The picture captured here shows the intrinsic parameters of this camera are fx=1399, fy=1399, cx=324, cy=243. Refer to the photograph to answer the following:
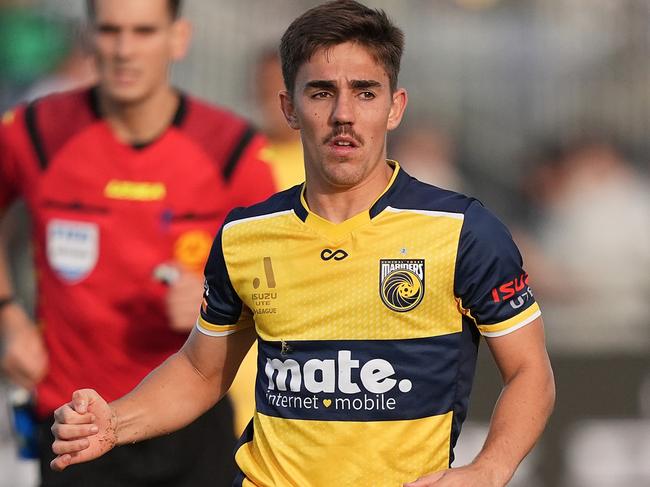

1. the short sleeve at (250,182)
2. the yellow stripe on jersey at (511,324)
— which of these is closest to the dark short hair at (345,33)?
the yellow stripe on jersey at (511,324)

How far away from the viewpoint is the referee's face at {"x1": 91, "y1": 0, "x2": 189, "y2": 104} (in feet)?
18.8

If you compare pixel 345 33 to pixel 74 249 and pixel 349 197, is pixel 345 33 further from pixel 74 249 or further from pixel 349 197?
pixel 74 249

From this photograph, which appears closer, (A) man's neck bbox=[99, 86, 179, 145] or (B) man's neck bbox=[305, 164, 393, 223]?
(B) man's neck bbox=[305, 164, 393, 223]

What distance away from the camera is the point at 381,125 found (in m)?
3.84

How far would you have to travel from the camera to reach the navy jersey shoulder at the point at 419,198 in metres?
3.86

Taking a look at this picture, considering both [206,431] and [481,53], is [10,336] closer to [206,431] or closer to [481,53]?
[206,431]

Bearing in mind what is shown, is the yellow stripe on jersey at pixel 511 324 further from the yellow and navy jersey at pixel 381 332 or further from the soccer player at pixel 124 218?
the soccer player at pixel 124 218

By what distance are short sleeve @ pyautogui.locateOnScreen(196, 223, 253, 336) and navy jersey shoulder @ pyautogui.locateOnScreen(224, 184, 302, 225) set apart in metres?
0.08

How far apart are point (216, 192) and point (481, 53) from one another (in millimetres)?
4652

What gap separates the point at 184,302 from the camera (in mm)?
5387

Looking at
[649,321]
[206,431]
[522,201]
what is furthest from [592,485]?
[206,431]

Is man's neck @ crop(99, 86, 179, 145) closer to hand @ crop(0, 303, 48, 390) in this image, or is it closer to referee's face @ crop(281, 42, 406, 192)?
hand @ crop(0, 303, 48, 390)

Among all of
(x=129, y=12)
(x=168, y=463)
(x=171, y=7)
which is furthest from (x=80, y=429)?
(x=171, y=7)

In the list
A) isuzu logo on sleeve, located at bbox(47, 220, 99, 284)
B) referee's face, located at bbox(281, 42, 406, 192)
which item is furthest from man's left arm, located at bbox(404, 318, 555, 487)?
isuzu logo on sleeve, located at bbox(47, 220, 99, 284)
